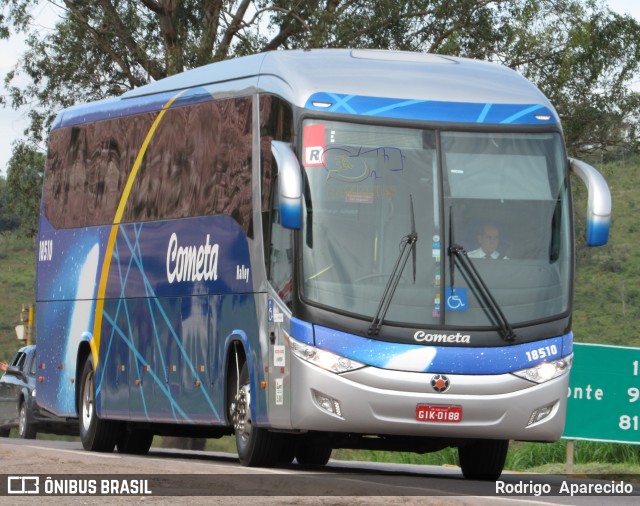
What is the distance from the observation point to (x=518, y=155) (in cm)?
1428

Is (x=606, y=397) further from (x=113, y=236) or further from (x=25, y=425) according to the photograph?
(x=25, y=425)

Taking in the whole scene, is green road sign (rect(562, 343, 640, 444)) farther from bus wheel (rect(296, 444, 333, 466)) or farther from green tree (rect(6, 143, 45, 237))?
green tree (rect(6, 143, 45, 237))

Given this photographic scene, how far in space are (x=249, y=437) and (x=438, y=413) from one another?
7.28 feet

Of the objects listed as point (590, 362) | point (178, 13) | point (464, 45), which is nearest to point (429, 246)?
point (590, 362)

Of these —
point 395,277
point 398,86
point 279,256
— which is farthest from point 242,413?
point 398,86

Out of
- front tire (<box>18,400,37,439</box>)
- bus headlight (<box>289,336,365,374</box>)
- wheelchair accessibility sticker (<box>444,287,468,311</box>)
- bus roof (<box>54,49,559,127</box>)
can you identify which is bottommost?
front tire (<box>18,400,37,439</box>)

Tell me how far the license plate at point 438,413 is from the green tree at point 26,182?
2011cm

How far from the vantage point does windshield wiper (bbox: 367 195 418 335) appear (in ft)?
44.2

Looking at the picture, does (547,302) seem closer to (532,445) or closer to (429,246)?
(429,246)

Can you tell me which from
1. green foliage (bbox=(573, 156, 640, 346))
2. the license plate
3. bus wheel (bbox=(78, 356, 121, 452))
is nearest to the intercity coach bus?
the license plate

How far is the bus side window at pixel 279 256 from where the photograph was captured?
14.0 meters

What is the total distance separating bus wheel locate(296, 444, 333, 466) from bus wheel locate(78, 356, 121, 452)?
228 cm

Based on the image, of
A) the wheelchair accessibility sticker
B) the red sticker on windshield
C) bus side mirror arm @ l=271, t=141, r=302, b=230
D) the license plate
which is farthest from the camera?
the red sticker on windshield

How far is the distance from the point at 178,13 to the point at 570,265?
1868 cm
